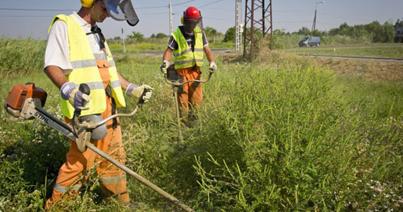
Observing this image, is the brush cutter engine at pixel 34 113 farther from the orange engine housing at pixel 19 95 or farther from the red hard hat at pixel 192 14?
the red hard hat at pixel 192 14

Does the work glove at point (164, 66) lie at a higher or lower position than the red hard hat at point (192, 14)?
lower

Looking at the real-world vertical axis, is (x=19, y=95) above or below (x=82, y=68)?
below

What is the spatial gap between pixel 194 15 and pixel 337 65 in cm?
968

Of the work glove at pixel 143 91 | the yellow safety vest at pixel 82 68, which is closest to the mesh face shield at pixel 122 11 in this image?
the yellow safety vest at pixel 82 68

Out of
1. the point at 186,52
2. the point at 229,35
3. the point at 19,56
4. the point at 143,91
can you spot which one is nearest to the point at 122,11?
the point at 143,91

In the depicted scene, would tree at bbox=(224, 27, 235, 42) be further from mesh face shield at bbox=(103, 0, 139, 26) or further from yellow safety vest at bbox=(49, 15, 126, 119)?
yellow safety vest at bbox=(49, 15, 126, 119)

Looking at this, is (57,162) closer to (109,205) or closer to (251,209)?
(109,205)

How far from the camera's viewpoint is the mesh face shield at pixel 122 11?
2299 mm

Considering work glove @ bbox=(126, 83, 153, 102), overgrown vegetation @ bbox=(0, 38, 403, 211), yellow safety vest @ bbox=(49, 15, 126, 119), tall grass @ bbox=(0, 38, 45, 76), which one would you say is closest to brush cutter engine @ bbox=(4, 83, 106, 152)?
yellow safety vest @ bbox=(49, 15, 126, 119)

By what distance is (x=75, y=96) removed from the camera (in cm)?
196

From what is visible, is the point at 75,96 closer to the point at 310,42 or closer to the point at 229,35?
the point at 310,42

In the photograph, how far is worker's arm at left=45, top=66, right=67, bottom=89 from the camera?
2080mm

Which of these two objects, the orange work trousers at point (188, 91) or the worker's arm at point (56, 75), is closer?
the worker's arm at point (56, 75)

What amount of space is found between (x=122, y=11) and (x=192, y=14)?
1937mm
